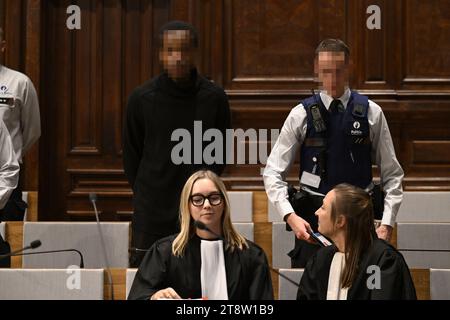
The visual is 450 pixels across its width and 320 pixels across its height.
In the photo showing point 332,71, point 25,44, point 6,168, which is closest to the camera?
point 332,71

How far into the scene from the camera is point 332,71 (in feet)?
11.6

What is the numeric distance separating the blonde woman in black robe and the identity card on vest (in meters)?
0.53

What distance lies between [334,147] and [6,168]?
1.42 m

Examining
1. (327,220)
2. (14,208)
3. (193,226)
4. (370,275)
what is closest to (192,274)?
(193,226)

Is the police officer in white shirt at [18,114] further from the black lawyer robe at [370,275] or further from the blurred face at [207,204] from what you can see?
the black lawyer robe at [370,275]

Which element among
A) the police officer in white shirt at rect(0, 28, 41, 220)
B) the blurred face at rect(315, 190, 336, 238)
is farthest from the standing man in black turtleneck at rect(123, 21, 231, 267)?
the police officer in white shirt at rect(0, 28, 41, 220)

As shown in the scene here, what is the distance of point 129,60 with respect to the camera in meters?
5.87

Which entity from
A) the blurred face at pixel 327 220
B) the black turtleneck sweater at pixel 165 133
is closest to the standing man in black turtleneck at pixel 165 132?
the black turtleneck sweater at pixel 165 133

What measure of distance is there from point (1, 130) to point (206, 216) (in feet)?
4.12

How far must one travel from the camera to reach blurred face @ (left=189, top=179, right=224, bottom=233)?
10.3 ft


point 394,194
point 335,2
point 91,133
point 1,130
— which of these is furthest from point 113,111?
point 394,194

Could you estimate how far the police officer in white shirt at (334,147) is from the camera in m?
3.58

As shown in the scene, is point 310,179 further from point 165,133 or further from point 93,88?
point 93,88

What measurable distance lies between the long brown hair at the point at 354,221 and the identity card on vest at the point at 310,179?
417mm
